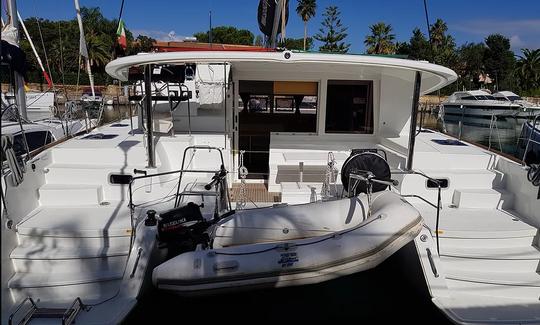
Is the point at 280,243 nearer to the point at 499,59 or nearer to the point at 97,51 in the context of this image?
the point at 97,51

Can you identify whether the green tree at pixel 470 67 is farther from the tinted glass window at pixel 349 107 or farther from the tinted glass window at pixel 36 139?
the tinted glass window at pixel 36 139

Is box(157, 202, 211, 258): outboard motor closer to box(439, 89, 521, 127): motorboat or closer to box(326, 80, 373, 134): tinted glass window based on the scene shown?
box(326, 80, 373, 134): tinted glass window

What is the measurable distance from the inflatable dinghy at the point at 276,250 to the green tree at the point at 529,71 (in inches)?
1866

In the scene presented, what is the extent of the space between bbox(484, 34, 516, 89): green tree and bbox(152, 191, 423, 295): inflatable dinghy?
49033 millimetres

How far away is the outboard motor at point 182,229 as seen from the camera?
362 centimetres

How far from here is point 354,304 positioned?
12.9 ft

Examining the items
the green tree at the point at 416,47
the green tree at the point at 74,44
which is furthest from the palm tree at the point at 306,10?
the green tree at the point at 74,44

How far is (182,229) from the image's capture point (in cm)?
363

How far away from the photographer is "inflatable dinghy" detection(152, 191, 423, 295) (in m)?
3.20

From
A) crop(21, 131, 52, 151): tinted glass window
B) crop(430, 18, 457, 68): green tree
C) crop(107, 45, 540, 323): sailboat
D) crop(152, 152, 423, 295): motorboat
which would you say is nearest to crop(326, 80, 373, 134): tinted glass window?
crop(107, 45, 540, 323): sailboat

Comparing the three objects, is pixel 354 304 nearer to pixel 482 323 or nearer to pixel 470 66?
pixel 482 323

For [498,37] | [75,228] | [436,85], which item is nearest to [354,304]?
[75,228]


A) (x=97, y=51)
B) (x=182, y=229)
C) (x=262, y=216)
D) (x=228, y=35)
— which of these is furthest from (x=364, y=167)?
(x=228, y=35)

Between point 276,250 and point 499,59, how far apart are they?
177 ft
